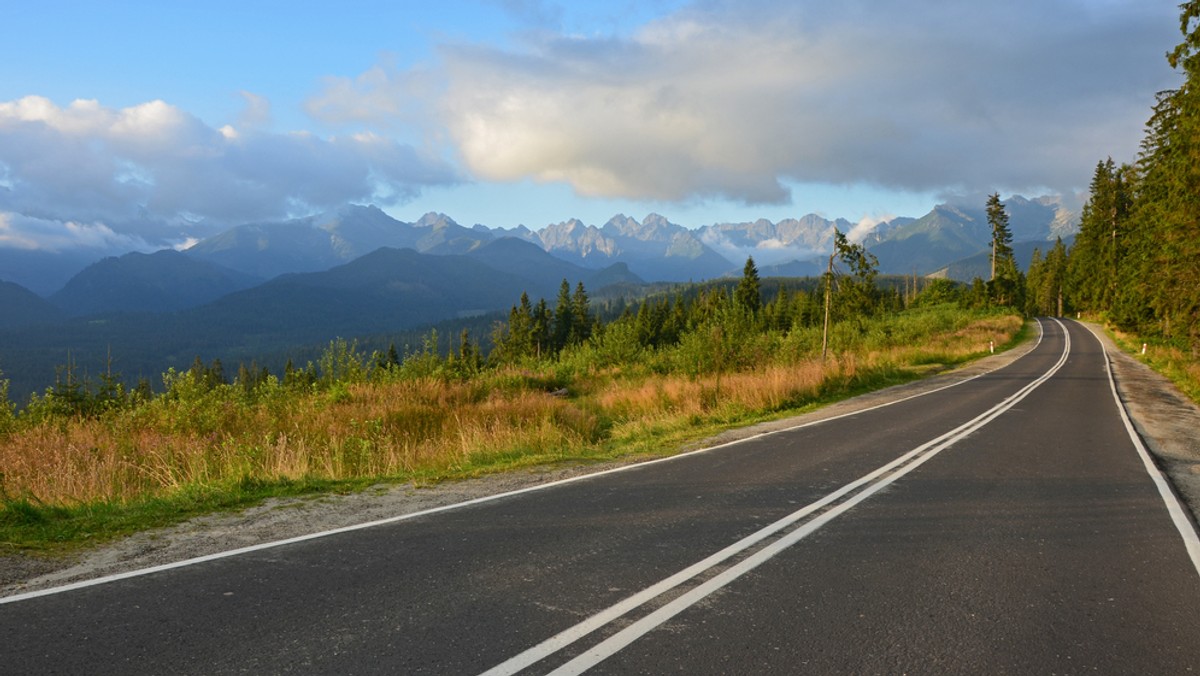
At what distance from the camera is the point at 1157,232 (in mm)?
31734

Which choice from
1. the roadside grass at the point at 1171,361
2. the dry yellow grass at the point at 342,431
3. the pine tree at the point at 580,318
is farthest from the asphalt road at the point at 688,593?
the pine tree at the point at 580,318

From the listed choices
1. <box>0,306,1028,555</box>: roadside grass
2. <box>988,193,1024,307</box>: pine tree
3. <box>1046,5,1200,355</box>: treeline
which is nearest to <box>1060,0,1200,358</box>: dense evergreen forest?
<box>1046,5,1200,355</box>: treeline

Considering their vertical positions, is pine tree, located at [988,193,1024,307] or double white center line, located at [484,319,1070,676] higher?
pine tree, located at [988,193,1024,307]

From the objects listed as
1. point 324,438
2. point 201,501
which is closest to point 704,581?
point 201,501

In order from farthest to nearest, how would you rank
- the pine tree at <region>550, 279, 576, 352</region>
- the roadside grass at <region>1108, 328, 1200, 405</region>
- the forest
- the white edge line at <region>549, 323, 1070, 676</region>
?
the pine tree at <region>550, 279, 576, 352</region>, the roadside grass at <region>1108, 328, 1200, 405</region>, the forest, the white edge line at <region>549, 323, 1070, 676</region>

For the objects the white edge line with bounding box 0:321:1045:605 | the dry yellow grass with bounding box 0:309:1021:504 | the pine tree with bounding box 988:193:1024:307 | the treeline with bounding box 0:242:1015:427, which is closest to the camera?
the white edge line with bounding box 0:321:1045:605

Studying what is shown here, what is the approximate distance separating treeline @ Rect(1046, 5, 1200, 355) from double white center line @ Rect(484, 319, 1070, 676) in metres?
22.5

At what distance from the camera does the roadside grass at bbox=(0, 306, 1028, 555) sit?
6.86 m

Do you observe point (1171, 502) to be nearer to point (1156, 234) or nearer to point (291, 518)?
point (291, 518)

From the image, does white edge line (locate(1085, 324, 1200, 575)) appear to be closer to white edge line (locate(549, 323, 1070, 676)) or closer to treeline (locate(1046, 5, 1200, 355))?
white edge line (locate(549, 323, 1070, 676))

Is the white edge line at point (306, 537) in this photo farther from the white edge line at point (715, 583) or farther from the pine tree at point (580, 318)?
the pine tree at point (580, 318)

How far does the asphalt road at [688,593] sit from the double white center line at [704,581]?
0.02m

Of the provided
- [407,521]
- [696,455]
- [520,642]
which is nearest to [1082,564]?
[520,642]

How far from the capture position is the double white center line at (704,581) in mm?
3314
